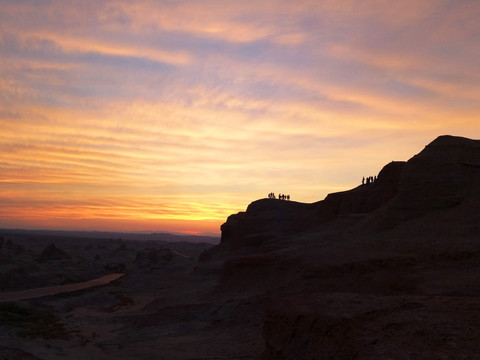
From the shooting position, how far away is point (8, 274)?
5506 centimetres

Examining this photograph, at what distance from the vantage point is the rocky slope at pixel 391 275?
10.4 meters

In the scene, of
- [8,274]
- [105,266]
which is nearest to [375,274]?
[8,274]

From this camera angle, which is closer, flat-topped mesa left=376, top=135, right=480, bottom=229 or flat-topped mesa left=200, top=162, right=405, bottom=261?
flat-topped mesa left=376, top=135, right=480, bottom=229

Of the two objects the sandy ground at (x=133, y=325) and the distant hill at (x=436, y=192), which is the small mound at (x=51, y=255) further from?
the distant hill at (x=436, y=192)

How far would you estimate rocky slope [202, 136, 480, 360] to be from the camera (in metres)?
10.4

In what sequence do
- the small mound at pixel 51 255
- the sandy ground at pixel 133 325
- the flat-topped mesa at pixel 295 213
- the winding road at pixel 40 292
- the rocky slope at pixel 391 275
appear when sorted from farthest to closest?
1. the small mound at pixel 51 255
2. the winding road at pixel 40 292
3. the flat-topped mesa at pixel 295 213
4. the sandy ground at pixel 133 325
5. the rocky slope at pixel 391 275

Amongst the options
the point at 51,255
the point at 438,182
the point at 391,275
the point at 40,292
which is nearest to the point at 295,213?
the point at 438,182

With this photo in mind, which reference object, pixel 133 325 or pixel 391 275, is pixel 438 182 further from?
pixel 133 325

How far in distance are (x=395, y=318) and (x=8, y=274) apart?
53673mm

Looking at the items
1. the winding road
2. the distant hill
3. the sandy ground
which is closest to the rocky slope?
the distant hill

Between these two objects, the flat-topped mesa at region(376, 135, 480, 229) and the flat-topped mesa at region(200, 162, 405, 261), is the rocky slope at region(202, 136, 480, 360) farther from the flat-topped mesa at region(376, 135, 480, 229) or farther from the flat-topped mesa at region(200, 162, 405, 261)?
the flat-topped mesa at region(200, 162, 405, 261)

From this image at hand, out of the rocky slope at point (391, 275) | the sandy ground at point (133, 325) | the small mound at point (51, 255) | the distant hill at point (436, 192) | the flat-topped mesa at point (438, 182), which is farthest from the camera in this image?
the small mound at point (51, 255)

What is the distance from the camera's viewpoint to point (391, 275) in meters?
19.2

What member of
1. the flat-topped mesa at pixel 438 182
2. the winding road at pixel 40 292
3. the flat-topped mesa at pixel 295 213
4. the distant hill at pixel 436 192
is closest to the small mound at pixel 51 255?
the winding road at pixel 40 292
